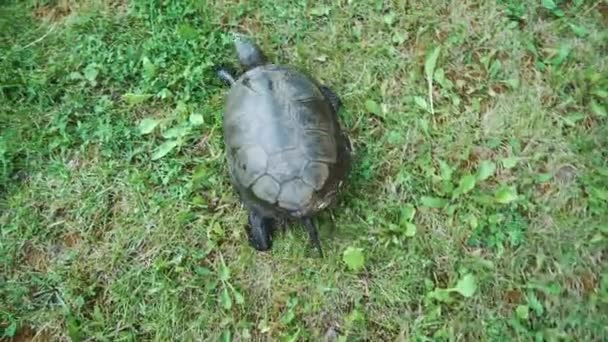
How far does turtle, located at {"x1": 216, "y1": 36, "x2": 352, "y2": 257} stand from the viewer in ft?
9.93

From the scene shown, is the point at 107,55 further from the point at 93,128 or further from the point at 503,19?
the point at 503,19

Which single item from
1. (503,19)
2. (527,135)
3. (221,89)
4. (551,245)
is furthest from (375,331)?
(503,19)

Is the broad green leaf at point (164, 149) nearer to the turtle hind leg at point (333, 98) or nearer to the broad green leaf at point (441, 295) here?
the turtle hind leg at point (333, 98)

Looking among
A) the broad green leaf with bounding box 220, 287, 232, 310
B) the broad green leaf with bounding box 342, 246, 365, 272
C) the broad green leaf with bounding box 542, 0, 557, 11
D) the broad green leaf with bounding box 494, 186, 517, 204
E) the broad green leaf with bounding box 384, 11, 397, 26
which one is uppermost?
the broad green leaf with bounding box 542, 0, 557, 11

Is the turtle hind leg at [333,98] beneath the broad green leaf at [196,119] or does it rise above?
above

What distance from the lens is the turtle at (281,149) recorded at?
3025 millimetres

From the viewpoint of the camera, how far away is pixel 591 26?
354cm

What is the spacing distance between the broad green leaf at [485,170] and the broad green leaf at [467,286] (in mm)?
493

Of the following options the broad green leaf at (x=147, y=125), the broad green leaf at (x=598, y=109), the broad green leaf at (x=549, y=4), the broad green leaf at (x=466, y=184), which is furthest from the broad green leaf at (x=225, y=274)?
the broad green leaf at (x=549, y=4)

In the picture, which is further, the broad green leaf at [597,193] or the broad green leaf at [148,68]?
the broad green leaf at [148,68]

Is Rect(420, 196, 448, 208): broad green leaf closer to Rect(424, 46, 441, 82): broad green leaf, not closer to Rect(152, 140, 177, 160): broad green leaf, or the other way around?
Rect(424, 46, 441, 82): broad green leaf

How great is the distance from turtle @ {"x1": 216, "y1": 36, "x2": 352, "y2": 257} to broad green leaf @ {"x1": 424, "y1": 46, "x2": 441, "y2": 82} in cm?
56

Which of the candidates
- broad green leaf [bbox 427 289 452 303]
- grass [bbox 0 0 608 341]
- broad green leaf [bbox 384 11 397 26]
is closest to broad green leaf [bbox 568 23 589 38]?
grass [bbox 0 0 608 341]

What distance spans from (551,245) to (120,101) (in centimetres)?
233
